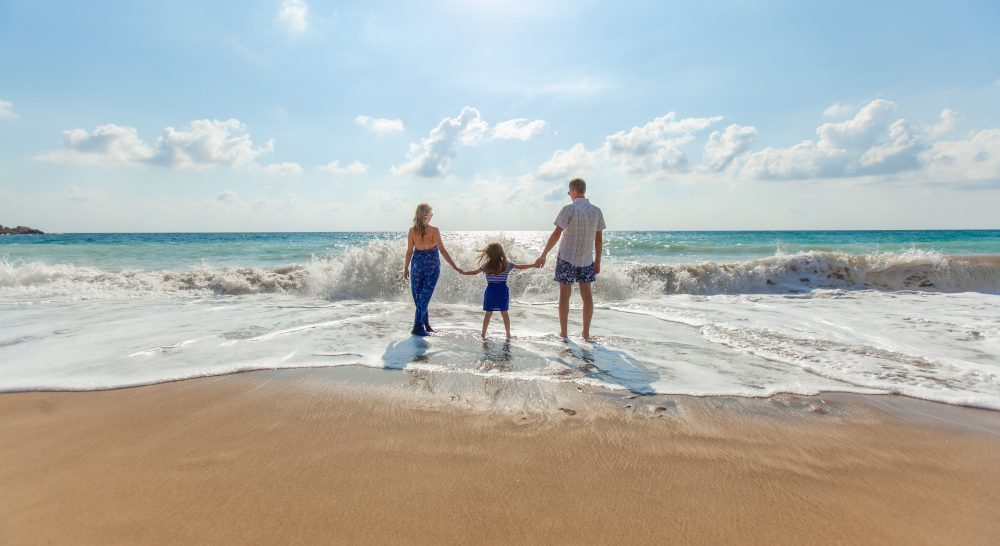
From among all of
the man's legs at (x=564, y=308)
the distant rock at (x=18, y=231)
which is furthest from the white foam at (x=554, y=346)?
the distant rock at (x=18, y=231)

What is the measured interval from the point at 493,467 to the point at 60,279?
558 inches

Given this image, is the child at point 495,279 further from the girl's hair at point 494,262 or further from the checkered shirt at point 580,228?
the checkered shirt at point 580,228

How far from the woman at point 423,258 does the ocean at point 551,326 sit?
52cm

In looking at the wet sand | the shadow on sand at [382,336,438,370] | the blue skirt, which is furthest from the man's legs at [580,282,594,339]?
the wet sand

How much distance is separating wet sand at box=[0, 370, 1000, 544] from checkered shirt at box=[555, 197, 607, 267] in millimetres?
2618

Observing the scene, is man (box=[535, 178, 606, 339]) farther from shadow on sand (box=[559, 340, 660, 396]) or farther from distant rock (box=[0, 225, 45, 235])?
distant rock (box=[0, 225, 45, 235])

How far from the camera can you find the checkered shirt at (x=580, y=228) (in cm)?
596

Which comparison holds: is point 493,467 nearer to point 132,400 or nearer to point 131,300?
point 132,400

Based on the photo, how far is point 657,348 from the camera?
5473 millimetres

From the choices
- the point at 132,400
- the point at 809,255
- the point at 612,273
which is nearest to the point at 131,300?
the point at 132,400

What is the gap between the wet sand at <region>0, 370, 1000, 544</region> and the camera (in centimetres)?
202

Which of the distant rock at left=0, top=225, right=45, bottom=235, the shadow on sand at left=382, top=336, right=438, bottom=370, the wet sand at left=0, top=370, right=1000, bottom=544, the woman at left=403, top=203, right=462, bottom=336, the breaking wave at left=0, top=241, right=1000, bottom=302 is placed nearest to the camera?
the wet sand at left=0, top=370, right=1000, bottom=544

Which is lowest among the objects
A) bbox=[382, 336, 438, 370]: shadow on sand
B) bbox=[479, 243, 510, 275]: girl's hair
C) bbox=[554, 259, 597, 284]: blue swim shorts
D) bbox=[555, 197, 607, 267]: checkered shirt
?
bbox=[382, 336, 438, 370]: shadow on sand

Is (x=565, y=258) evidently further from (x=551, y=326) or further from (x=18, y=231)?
(x=18, y=231)
